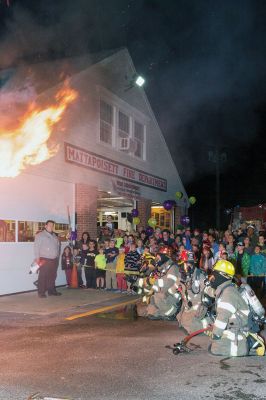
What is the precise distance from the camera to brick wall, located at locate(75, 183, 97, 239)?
13383 millimetres

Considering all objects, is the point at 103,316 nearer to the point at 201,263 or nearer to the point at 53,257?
the point at 53,257

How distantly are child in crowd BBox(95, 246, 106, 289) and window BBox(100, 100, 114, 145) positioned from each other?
14.1 feet

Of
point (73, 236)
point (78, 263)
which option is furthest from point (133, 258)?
point (73, 236)

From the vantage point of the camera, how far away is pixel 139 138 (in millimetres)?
17734

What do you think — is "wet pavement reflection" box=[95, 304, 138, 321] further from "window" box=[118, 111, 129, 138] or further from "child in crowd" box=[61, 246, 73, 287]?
"window" box=[118, 111, 129, 138]

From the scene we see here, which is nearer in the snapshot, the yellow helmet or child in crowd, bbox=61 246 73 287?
the yellow helmet

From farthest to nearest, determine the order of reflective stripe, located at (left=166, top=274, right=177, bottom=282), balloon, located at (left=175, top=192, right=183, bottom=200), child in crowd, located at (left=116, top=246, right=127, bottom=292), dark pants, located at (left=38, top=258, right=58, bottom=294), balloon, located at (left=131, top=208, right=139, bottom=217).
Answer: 1. balloon, located at (left=175, top=192, right=183, bottom=200)
2. balloon, located at (left=131, top=208, right=139, bottom=217)
3. child in crowd, located at (left=116, top=246, right=127, bottom=292)
4. dark pants, located at (left=38, top=258, right=58, bottom=294)
5. reflective stripe, located at (left=166, top=274, right=177, bottom=282)

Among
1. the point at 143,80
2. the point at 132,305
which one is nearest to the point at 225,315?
the point at 132,305

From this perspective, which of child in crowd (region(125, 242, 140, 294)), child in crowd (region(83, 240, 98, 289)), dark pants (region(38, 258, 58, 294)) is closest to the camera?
dark pants (region(38, 258, 58, 294))

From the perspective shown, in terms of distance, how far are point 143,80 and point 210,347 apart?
37.7 feet

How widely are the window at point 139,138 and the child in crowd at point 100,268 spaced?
604 centimetres

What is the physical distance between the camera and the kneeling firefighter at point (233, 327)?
5.57 metres

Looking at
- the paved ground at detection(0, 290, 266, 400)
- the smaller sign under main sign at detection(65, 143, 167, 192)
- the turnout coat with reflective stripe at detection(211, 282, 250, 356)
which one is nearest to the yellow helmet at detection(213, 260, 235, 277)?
the turnout coat with reflective stripe at detection(211, 282, 250, 356)

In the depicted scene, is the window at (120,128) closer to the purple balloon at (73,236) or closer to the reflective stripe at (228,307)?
the purple balloon at (73,236)
